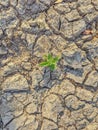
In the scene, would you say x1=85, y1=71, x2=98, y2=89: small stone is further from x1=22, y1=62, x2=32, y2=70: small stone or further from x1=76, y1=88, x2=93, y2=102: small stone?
x1=22, y1=62, x2=32, y2=70: small stone

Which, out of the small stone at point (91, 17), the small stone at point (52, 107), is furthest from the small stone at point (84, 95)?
the small stone at point (91, 17)

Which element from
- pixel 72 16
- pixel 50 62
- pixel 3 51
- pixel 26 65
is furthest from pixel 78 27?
pixel 3 51

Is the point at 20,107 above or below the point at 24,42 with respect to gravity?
below

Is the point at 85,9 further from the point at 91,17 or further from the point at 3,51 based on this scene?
the point at 3,51

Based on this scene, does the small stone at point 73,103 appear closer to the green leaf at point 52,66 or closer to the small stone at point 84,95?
the small stone at point 84,95

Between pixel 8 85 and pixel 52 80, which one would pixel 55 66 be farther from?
pixel 8 85

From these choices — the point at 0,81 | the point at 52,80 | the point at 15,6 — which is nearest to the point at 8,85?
the point at 0,81
